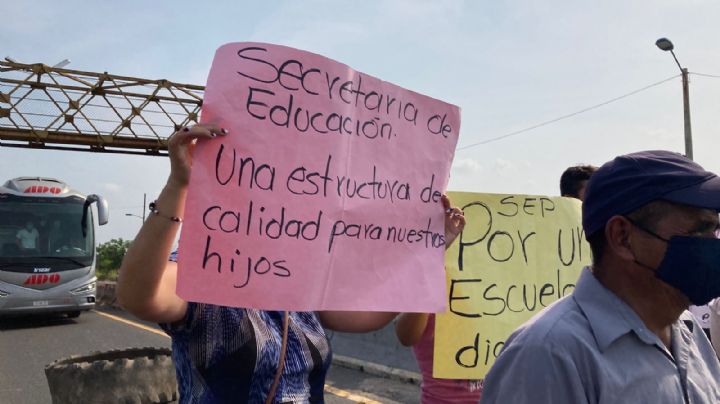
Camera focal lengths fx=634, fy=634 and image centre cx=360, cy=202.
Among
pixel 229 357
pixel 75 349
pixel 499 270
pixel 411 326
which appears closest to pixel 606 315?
pixel 229 357

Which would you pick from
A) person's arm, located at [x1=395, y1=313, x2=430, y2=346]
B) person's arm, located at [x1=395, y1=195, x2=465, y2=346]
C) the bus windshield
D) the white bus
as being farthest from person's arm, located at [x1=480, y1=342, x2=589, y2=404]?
the bus windshield

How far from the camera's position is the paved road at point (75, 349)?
6559 mm

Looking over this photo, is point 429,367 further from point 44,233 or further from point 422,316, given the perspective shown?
point 44,233

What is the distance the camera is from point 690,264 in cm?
158

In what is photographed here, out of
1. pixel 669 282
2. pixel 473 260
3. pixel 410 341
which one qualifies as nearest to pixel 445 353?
pixel 410 341

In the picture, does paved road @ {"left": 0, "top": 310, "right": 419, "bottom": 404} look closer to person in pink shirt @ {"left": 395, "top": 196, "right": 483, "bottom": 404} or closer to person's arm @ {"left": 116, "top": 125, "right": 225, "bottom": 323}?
person in pink shirt @ {"left": 395, "top": 196, "right": 483, "bottom": 404}

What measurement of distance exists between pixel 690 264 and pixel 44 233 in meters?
13.9

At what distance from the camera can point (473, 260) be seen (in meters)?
2.77

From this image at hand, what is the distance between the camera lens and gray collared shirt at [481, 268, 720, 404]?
1375mm

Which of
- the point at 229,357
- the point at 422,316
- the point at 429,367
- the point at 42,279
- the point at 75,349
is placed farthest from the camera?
the point at 42,279

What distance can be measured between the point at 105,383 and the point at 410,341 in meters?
3.56

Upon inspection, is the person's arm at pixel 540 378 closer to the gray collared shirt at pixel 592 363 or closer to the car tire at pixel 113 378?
the gray collared shirt at pixel 592 363

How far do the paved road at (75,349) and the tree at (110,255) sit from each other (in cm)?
1808

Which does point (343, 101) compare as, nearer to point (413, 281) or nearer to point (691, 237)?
point (413, 281)
